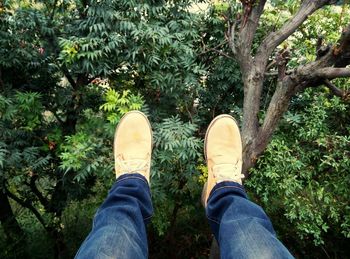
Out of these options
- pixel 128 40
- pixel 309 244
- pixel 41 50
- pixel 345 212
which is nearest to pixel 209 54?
pixel 128 40

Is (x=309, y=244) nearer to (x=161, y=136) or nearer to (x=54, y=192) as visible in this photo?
(x=161, y=136)

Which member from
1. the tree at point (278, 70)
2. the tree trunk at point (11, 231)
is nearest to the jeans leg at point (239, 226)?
the tree at point (278, 70)

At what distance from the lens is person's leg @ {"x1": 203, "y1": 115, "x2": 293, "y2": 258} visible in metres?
1.61

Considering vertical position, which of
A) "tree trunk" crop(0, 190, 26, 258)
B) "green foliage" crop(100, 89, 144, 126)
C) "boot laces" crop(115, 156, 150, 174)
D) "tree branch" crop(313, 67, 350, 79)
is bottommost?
"tree trunk" crop(0, 190, 26, 258)

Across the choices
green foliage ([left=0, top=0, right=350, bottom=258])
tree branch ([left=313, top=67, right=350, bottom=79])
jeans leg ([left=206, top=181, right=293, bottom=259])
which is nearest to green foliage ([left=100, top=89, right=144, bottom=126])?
green foliage ([left=0, top=0, right=350, bottom=258])

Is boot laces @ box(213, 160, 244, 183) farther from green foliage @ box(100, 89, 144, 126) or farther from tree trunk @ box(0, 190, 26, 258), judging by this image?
tree trunk @ box(0, 190, 26, 258)

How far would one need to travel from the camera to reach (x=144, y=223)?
2.00m

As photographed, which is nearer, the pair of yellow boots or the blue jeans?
the blue jeans

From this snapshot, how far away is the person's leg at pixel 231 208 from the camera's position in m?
1.61

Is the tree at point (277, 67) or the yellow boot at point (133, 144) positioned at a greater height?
the tree at point (277, 67)

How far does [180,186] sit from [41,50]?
1.54 metres

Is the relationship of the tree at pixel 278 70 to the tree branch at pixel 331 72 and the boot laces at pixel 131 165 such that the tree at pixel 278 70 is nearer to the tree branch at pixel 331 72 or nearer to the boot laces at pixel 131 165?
the tree branch at pixel 331 72

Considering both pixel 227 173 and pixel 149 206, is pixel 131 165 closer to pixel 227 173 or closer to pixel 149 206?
pixel 149 206

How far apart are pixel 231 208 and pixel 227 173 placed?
40 centimetres
